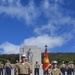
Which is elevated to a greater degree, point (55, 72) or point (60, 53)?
point (60, 53)

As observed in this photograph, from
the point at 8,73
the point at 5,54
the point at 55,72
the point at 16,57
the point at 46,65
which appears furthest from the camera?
the point at 5,54

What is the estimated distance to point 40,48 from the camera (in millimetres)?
41438

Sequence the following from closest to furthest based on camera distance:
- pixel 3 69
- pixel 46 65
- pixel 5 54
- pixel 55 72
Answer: pixel 55 72
pixel 46 65
pixel 3 69
pixel 5 54

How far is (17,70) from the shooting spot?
15.2m

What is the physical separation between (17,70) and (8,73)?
1526 cm

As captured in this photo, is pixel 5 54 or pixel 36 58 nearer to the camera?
pixel 36 58

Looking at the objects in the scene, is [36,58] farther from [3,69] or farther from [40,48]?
[3,69]

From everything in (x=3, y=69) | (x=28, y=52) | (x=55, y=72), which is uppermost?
(x=28, y=52)

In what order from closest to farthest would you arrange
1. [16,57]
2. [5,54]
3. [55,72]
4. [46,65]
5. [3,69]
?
[55,72] → [46,65] → [3,69] → [16,57] → [5,54]

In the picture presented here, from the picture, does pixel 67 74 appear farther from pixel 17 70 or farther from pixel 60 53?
Answer: pixel 60 53

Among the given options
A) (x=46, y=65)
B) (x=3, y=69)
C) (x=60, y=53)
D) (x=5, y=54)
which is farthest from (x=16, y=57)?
(x=46, y=65)

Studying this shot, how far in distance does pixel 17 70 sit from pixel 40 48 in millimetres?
26268

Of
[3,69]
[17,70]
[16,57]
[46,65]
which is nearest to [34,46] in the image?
[16,57]

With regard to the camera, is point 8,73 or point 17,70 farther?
point 8,73
